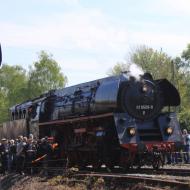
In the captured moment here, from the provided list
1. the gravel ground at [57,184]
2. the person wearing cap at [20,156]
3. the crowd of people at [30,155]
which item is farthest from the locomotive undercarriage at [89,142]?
the gravel ground at [57,184]

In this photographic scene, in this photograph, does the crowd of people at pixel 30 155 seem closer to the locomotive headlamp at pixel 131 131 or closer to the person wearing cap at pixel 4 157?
the person wearing cap at pixel 4 157

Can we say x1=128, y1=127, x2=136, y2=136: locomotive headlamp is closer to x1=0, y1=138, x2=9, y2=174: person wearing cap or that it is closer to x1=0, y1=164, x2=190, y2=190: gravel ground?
x1=0, y1=164, x2=190, y2=190: gravel ground

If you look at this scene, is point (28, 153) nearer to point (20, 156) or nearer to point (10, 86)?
point (20, 156)

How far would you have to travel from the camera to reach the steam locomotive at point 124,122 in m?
19.9

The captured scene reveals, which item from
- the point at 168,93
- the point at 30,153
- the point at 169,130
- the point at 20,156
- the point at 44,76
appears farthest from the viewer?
the point at 44,76

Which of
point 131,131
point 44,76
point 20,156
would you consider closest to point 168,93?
point 131,131

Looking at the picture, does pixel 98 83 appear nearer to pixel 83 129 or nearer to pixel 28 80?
pixel 83 129

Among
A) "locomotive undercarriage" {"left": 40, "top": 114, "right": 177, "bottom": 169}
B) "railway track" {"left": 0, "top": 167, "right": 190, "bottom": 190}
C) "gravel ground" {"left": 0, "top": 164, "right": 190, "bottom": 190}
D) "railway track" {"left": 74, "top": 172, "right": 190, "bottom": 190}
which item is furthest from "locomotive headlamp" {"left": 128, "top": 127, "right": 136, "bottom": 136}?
"railway track" {"left": 74, "top": 172, "right": 190, "bottom": 190}

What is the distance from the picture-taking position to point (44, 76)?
77562 millimetres

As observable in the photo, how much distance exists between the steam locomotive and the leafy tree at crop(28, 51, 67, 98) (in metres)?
53.8

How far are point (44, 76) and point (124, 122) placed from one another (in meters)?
58.3

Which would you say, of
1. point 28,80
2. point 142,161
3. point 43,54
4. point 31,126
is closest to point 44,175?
point 142,161

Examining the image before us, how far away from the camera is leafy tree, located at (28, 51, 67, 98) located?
77.0 m

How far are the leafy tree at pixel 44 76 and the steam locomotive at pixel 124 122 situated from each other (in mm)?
53840
